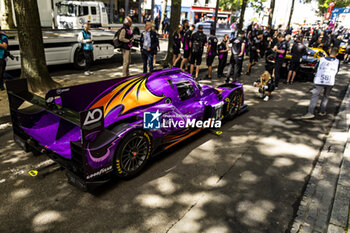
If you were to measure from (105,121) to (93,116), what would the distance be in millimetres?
552

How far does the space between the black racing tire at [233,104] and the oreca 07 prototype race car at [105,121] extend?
1298 millimetres

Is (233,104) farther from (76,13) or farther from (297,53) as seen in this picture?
(76,13)

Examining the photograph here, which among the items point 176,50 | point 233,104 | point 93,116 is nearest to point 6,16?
point 176,50

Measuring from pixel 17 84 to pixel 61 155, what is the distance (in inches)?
62.3

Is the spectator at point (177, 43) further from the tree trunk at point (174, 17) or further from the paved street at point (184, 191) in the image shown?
the paved street at point (184, 191)

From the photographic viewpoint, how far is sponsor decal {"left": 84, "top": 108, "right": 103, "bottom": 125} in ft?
10.3

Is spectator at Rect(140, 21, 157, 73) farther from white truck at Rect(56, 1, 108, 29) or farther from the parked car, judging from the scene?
white truck at Rect(56, 1, 108, 29)

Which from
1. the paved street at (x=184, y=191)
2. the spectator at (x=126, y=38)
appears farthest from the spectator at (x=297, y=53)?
the spectator at (x=126, y=38)

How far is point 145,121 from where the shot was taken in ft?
13.5

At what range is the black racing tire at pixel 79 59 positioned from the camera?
10414 millimetres

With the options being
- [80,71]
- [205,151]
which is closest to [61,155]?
[205,151]

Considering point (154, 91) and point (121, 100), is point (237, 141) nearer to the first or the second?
point (154, 91)

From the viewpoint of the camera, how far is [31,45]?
7.05 m

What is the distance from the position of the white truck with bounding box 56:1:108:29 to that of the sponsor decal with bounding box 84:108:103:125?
48.0 feet
